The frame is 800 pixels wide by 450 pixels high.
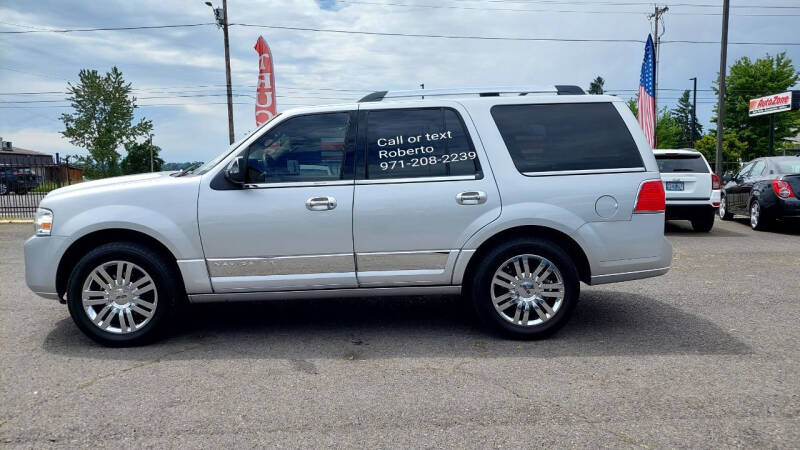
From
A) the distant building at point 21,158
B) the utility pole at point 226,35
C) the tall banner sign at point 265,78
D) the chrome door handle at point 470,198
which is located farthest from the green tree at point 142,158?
the chrome door handle at point 470,198

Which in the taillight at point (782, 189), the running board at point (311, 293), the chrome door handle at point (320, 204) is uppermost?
the chrome door handle at point (320, 204)

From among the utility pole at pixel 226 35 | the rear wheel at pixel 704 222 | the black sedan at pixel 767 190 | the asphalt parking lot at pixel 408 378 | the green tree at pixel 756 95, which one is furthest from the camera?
the green tree at pixel 756 95

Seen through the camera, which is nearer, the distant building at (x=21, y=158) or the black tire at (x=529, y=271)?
the black tire at (x=529, y=271)

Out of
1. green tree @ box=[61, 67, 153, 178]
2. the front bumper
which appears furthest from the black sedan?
green tree @ box=[61, 67, 153, 178]

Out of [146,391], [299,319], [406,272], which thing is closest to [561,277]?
[406,272]

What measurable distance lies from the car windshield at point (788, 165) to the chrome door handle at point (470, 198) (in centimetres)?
1020

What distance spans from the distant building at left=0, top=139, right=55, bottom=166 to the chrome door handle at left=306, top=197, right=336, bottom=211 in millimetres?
17643

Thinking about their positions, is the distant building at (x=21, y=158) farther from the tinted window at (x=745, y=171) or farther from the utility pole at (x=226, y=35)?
the tinted window at (x=745, y=171)

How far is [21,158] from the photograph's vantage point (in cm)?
5466

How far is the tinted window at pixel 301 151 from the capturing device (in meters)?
4.62

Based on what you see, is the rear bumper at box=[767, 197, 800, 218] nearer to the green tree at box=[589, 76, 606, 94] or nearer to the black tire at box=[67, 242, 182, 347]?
the black tire at box=[67, 242, 182, 347]

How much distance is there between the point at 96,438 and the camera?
308 cm

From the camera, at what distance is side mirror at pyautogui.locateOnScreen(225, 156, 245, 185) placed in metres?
4.50

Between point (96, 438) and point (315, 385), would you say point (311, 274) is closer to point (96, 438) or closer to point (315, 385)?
point (315, 385)
